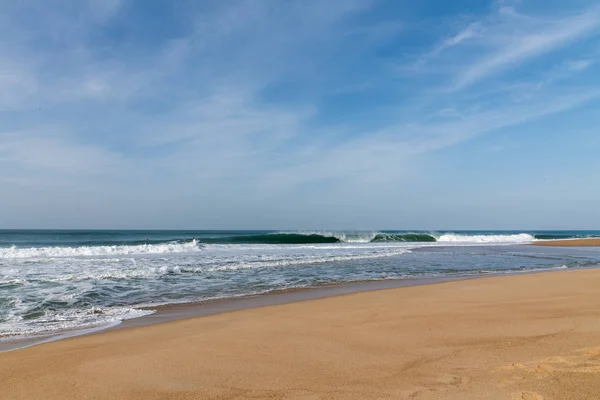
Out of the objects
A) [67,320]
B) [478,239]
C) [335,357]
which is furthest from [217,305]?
[478,239]

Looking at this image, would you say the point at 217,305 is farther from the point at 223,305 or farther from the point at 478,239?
the point at 478,239

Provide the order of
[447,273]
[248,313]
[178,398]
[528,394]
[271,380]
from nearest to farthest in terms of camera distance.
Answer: [528,394] < [178,398] < [271,380] < [248,313] < [447,273]

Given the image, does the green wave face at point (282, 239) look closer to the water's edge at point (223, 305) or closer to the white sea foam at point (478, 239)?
the white sea foam at point (478, 239)

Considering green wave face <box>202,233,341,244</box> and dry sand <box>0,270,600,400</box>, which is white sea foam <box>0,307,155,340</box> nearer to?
dry sand <box>0,270,600,400</box>

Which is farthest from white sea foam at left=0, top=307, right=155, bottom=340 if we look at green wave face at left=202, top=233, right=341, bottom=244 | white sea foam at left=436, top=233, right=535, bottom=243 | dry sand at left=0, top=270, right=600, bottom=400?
white sea foam at left=436, top=233, right=535, bottom=243

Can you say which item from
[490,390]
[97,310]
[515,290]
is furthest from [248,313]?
[515,290]

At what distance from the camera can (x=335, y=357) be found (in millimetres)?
4441

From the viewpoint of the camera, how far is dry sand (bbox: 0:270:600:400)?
347 cm

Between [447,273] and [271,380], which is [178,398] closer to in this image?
[271,380]

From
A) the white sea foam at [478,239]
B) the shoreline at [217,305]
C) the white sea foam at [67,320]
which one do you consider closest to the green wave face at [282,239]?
the white sea foam at [478,239]

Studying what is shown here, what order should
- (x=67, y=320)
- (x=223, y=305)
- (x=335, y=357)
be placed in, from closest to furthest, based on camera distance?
(x=335, y=357) < (x=67, y=320) < (x=223, y=305)

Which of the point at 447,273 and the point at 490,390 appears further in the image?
the point at 447,273

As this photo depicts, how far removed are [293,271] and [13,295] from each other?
8081 mm

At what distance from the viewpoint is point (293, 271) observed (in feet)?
46.6
